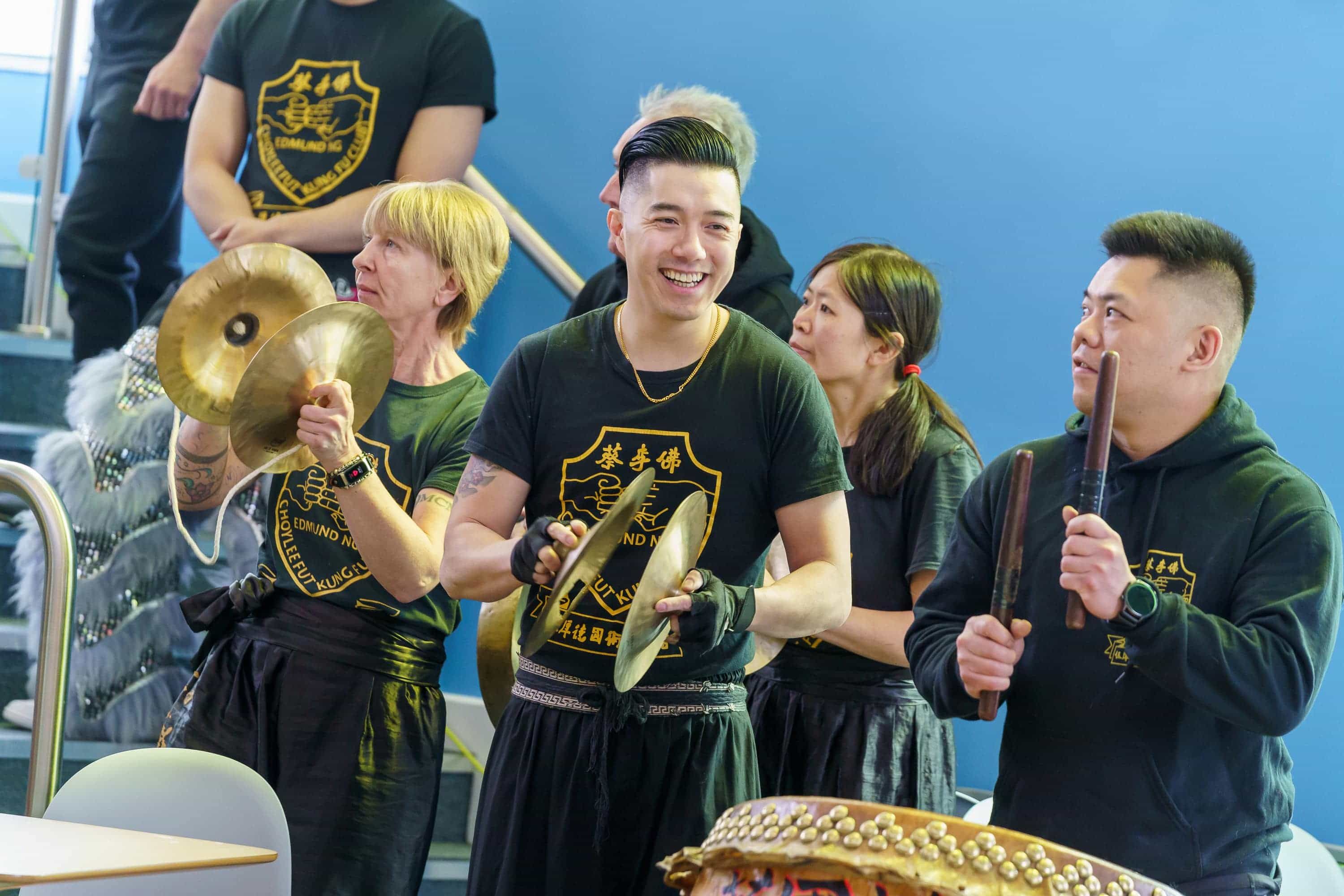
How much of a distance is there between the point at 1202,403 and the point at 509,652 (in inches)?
59.1

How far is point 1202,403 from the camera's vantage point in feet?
6.15

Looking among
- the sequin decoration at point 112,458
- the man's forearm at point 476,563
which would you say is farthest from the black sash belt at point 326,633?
the sequin decoration at point 112,458

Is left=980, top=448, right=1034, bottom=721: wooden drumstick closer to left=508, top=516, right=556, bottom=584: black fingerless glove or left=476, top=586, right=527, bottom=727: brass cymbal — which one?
left=508, top=516, right=556, bottom=584: black fingerless glove

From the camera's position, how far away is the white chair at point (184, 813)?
1825mm

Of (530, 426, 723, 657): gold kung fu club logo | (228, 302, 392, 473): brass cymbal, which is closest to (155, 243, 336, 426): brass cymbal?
(228, 302, 392, 473): brass cymbal

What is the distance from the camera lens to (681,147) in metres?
1.89

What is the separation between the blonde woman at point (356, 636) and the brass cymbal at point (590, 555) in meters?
0.59

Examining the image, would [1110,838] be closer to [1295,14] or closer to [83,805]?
[83,805]

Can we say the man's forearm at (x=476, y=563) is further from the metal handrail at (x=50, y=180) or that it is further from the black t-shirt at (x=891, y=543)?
the metal handrail at (x=50, y=180)

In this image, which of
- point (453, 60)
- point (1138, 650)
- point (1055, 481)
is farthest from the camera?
point (453, 60)

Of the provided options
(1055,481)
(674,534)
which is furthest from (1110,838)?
(674,534)

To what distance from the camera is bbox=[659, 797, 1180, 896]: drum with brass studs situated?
3.34 ft

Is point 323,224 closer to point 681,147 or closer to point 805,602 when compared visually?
point 681,147

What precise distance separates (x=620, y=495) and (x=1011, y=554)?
0.53m
